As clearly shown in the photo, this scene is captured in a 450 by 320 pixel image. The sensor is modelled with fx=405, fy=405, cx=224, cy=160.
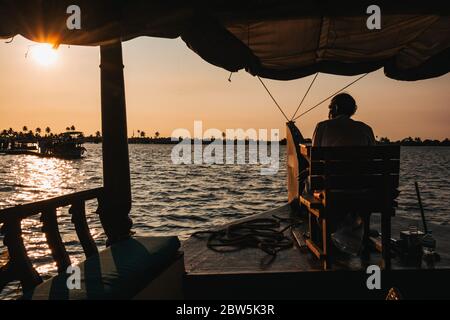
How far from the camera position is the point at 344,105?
5023mm

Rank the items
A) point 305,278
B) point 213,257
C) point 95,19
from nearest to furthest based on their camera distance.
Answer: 1. point 95,19
2. point 305,278
3. point 213,257

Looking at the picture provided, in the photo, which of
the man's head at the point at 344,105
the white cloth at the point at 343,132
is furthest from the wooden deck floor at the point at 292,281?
the man's head at the point at 344,105

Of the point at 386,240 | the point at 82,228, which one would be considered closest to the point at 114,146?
the point at 82,228

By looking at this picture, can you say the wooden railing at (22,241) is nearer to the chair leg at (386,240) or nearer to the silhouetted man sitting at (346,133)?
the silhouetted man sitting at (346,133)

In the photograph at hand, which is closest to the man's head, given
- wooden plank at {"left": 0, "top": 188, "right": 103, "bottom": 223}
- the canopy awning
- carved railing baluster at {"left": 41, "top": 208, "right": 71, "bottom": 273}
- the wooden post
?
the canopy awning

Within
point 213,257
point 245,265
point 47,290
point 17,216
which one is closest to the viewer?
point 47,290

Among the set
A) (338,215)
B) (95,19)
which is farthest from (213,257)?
(95,19)

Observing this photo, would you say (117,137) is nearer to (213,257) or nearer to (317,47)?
(213,257)

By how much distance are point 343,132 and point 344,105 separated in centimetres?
34

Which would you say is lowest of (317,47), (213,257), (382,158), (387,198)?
(213,257)

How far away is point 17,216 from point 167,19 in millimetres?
1992

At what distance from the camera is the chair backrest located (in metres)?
4.43

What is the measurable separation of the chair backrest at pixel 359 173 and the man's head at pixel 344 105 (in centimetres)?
77

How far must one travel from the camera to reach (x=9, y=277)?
10.3 feet
